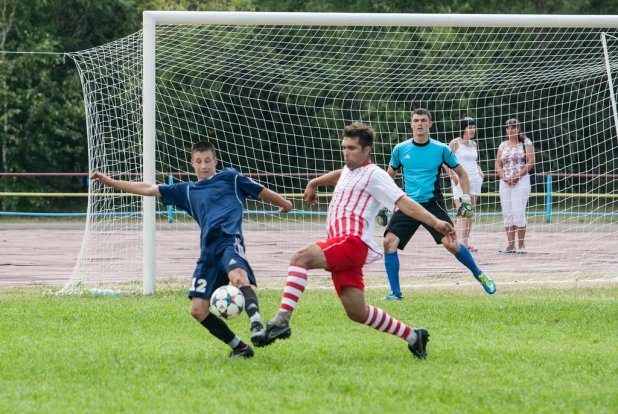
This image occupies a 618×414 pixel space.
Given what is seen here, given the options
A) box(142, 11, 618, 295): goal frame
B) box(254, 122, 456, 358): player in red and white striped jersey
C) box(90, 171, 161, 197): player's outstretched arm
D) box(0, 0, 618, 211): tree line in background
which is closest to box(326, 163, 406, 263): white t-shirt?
box(254, 122, 456, 358): player in red and white striped jersey

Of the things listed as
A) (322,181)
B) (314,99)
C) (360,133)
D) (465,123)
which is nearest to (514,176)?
(465,123)

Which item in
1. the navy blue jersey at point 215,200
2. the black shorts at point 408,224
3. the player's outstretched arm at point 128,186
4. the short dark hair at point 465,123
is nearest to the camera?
the navy blue jersey at point 215,200

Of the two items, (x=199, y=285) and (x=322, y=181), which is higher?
(x=322, y=181)

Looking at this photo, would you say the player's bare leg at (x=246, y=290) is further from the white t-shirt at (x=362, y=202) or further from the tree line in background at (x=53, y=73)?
the tree line in background at (x=53, y=73)

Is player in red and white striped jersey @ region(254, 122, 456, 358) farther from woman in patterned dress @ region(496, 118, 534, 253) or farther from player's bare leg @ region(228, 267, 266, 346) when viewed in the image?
woman in patterned dress @ region(496, 118, 534, 253)

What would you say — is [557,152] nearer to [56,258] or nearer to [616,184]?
[616,184]

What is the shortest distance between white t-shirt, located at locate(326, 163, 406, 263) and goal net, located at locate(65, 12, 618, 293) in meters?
4.13

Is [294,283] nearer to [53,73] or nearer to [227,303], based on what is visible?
[227,303]

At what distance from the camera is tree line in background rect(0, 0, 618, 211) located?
26.0 meters

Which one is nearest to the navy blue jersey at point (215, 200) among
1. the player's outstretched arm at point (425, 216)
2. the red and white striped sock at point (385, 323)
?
the red and white striped sock at point (385, 323)

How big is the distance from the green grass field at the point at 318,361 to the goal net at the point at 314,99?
231 cm

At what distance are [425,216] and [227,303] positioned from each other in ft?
4.60

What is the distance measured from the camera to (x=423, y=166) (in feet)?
33.3

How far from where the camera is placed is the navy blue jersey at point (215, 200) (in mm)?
6902
